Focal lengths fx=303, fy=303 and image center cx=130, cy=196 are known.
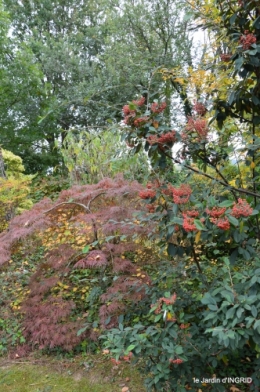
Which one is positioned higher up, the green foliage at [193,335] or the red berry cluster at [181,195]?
the red berry cluster at [181,195]

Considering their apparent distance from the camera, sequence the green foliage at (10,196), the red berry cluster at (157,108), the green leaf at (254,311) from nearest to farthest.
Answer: the green leaf at (254,311) < the red berry cluster at (157,108) < the green foliage at (10,196)

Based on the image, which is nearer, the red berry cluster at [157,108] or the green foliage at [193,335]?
the green foliage at [193,335]

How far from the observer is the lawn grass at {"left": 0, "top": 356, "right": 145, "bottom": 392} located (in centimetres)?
203

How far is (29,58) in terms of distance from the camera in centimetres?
789

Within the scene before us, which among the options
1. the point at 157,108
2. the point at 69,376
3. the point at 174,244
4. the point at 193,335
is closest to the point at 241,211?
the point at 174,244

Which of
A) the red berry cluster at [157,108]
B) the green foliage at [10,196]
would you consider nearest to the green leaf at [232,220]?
the red berry cluster at [157,108]

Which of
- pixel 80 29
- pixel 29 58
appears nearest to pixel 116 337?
pixel 29 58

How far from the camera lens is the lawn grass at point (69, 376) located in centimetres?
203

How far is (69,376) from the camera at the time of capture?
2143mm

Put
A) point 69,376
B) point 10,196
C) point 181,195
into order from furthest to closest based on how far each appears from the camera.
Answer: point 10,196 < point 69,376 < point 181,195

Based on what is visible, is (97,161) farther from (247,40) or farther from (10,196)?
(247,40)

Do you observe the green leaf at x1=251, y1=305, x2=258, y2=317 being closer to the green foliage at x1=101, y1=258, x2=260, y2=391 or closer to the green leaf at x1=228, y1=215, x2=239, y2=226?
the green foliage at x1=101, y1=258, x2=260, y2=391

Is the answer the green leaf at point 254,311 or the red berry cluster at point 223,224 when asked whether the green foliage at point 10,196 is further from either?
the green leaf at point 254,311

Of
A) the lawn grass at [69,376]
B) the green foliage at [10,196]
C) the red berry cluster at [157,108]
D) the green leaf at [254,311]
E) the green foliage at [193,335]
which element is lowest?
the lawn grass at [69,376]
